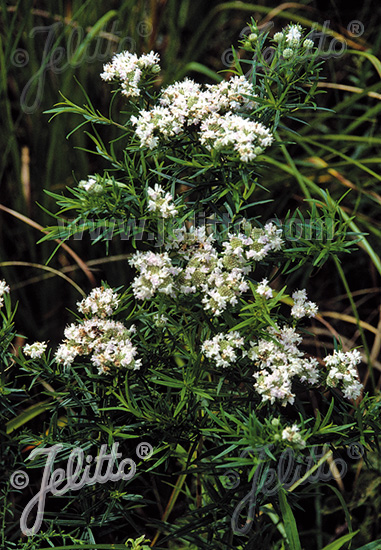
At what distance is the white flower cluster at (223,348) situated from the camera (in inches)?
33.4

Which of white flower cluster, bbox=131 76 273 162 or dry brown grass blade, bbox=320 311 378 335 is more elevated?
white flower cluster, bbox=131 76 273 162

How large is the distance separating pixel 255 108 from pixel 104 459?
23.0 inches

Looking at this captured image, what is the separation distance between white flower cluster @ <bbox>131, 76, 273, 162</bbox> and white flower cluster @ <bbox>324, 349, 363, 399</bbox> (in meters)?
0.31

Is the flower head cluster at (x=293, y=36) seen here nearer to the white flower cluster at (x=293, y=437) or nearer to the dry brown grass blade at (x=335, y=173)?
the white flower cluster at (x=293, y=437)

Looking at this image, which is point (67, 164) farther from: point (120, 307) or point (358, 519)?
point (358, 519)

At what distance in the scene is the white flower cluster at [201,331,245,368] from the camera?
85 cm

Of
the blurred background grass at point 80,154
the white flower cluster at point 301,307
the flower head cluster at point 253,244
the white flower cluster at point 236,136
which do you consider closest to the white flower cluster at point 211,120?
the white flower cluster at point 236,136

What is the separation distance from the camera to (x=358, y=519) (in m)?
1.67

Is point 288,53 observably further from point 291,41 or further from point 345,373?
point 345,373

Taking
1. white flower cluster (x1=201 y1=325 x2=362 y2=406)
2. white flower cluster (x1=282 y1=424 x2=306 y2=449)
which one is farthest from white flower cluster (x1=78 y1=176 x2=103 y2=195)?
Answer: white flower cluster (x1=282 y1=424 x2=306 y2=449)

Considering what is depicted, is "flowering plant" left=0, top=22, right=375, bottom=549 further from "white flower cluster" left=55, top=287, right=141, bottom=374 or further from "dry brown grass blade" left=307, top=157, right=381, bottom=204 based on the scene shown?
"dry brown grass blade" left=307, top=157, right=381, bottom=204

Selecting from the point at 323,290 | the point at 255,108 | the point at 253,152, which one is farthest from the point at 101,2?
the point at 253,152

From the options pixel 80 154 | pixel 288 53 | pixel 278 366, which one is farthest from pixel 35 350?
pixel 80 154

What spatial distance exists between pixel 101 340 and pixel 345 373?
0.35 m
